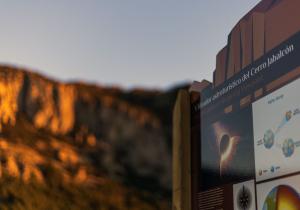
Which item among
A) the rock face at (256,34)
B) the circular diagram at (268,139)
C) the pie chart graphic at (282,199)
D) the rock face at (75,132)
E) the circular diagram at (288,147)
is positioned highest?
the rock face at (75,132)

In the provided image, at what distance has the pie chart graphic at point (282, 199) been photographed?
2.35m

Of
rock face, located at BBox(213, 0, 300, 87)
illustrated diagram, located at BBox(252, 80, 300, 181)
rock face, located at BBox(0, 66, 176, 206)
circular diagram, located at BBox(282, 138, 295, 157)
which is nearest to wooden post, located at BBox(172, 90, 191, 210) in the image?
rock face, located at BBox(213, 0, 300, 87)

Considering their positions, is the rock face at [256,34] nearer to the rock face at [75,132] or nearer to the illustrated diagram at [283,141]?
the illustrated diagram at [283,141]

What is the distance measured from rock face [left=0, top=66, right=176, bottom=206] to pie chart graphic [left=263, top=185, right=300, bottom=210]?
18594 millimetres

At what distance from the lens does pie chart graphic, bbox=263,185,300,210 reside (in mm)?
2351

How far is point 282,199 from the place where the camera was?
2.44 meters

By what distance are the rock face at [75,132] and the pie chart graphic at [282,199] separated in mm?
18594

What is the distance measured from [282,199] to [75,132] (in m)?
25.2

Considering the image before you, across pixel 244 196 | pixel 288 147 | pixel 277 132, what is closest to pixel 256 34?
pixel 277 132

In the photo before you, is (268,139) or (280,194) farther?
(268,139)

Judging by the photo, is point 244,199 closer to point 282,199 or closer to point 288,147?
point 282,199

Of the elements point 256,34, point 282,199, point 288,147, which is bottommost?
point 282,199

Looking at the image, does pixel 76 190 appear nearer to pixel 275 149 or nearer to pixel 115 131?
pixel 115 131

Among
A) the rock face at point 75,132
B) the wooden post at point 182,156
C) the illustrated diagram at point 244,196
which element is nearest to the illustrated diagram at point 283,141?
the illustrated diagram at point 244,196
